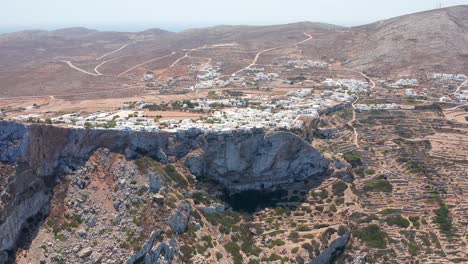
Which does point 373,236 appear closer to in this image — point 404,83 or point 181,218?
point 181,218

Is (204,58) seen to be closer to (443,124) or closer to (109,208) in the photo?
(443,124)

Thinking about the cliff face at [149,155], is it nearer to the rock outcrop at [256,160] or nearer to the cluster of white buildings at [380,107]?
the rock outcrop at [256,160]

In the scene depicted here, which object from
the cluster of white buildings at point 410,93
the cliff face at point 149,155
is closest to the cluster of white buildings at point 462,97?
the cluster of white buildings at point 410,93

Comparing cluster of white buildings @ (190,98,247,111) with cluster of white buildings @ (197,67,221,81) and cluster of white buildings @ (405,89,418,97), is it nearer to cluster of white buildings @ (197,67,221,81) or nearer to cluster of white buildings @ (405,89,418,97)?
cluster of white buildings @ (197,67,221,81)

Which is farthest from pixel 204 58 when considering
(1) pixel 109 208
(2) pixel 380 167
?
(1) pixel 109 208

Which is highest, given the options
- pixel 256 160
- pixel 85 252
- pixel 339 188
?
pixel 256 160

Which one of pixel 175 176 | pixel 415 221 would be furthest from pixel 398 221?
pixel 175 176

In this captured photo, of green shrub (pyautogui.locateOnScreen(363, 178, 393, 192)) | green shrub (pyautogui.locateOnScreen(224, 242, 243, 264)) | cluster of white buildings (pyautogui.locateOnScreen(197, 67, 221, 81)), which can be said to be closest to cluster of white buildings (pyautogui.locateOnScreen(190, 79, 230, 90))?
cluster of white buildings (pyautogui.locateOnScreen(197, 67, 221, 81))
